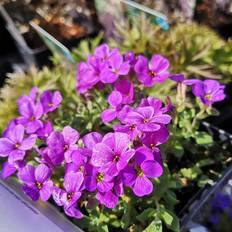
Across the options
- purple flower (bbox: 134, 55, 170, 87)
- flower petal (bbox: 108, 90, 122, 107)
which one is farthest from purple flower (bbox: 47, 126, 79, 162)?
purple flower (bbox: 134, 55, 170, 87)

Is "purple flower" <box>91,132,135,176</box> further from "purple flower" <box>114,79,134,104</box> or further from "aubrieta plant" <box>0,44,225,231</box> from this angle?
"purple flower" <box>114,79,134,104</box>

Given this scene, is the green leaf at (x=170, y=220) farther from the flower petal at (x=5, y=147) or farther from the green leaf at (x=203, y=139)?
the flower petal at (x=5, y=147)

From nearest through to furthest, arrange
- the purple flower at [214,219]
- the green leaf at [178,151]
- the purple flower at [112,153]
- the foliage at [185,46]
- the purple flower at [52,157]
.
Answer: the purple flower at [112,153] → the purple flower at [52,157] → the green leaf at [178,151] → the foliage at [185,46] → the purple flower at [214,219]

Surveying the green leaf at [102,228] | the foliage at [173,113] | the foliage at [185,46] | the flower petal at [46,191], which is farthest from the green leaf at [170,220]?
the foliage at [185,46]

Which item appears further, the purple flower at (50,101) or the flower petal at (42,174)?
the purple flower at (50,101)

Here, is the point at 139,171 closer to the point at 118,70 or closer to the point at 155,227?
the point at 155,227

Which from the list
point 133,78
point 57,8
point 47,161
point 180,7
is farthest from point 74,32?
point 47,161

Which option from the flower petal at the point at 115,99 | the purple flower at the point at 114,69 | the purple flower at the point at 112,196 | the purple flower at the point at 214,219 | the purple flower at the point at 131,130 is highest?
the purple flower at the point at 114,69

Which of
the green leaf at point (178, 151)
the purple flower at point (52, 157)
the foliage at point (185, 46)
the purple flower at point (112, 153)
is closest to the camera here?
the purple flower at point (112, 153)

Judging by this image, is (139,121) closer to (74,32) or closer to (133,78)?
(133,78)
